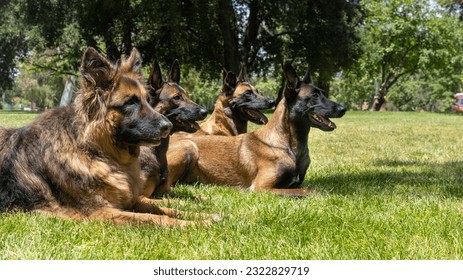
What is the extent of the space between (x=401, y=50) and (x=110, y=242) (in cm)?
6002

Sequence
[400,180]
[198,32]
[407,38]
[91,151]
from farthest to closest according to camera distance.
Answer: [407,38] → [198,32] → [400,180] → [91,151]

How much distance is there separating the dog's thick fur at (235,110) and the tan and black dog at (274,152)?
5.83ft

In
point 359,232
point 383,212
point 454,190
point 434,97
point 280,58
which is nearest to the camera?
point 359,232

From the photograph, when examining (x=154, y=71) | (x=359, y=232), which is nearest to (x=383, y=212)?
(x=359, y=232)

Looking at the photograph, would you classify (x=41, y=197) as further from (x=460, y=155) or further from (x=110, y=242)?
(x=460, y=155)

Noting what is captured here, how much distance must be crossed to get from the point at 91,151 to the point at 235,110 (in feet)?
17.7

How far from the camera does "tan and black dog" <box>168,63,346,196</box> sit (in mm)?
7430

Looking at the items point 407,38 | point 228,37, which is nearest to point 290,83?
point 228,37

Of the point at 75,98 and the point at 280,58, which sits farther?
the point at 280,58

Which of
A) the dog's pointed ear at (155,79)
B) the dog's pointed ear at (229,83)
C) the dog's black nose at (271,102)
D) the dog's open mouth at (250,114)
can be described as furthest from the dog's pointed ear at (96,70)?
the dog's pointed ear at (229,83)

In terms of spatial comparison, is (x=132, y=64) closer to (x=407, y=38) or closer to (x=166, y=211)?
(x=166, y=211)

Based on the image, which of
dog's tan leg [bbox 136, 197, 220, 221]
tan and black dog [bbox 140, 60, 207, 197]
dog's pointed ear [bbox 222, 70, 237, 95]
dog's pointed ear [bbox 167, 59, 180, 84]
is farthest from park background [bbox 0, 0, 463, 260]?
dog's pointed ear [bbox 222, 70, 237, 95]

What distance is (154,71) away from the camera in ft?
22.7

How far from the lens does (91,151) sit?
498 centimetres
